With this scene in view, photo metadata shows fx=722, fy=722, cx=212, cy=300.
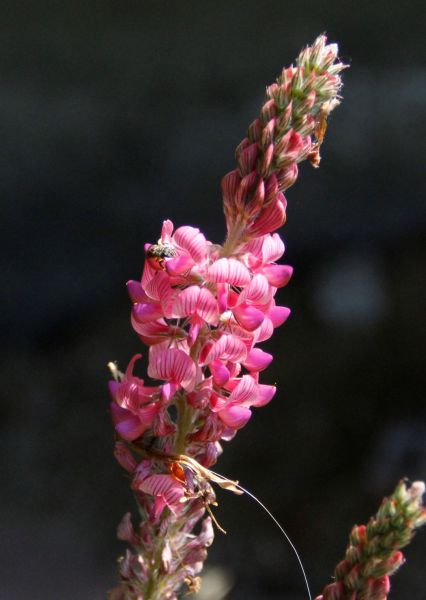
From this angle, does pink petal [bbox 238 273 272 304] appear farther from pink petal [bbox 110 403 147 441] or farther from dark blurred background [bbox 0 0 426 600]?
dark blurred background [bbox 0 0 426 600]

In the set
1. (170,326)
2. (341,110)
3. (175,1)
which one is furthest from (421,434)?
(170,326)

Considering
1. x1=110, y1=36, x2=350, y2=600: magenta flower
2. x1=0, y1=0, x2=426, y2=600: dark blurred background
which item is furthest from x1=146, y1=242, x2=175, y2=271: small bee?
x1=0, y1=0, x2=426, y2=600: dark blurred background

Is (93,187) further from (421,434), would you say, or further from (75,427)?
(421,434)

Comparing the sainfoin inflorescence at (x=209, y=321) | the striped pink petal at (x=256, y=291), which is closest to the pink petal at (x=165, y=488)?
the sainfoin inflorescence at (x=209, y=321)

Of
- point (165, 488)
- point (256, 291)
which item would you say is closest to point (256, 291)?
point (256, 291)

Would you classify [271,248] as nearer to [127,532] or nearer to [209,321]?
[209,321]

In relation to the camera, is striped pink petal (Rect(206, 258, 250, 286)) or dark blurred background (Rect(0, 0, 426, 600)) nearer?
striped pink petal (Rect(206, 258, 250, 286))
